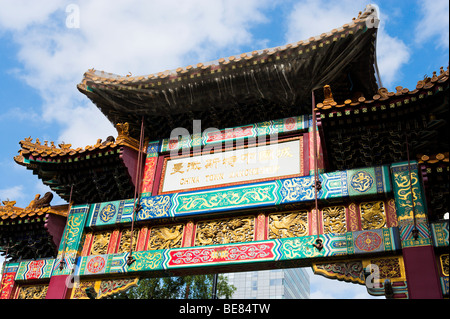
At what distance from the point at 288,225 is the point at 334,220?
73 centimetres

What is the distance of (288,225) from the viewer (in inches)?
305

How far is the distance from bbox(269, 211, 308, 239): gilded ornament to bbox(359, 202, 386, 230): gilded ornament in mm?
891

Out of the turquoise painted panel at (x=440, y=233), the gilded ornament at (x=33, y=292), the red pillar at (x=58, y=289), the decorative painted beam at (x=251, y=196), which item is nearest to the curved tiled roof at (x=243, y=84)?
the decorative painted beam at (x=251, y=196)

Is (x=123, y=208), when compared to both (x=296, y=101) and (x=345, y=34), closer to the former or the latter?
(x=296, y=101)

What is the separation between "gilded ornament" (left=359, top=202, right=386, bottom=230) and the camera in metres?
7.27

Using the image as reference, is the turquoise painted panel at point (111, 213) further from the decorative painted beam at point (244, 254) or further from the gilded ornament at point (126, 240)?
the decorative painted beam at point (244, 254)

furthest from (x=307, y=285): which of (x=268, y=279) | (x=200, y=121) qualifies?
(x=200, y=121)

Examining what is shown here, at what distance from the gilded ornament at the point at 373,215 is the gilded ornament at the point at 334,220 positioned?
0.30m

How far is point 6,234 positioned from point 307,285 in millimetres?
52383

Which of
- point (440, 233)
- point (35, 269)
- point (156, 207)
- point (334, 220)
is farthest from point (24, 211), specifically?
point (440, 233)

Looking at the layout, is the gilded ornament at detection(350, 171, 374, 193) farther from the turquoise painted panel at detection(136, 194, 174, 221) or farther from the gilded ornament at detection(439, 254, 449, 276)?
the turquoise painted panel at detection(136, 194, 174, 221)

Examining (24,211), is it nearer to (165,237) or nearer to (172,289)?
(165,237)

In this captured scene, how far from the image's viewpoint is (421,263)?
6.51m

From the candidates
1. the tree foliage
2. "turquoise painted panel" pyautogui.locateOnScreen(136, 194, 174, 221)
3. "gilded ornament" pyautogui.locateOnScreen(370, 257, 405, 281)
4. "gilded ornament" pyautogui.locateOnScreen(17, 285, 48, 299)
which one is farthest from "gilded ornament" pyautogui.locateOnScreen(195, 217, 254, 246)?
the tree foliage
